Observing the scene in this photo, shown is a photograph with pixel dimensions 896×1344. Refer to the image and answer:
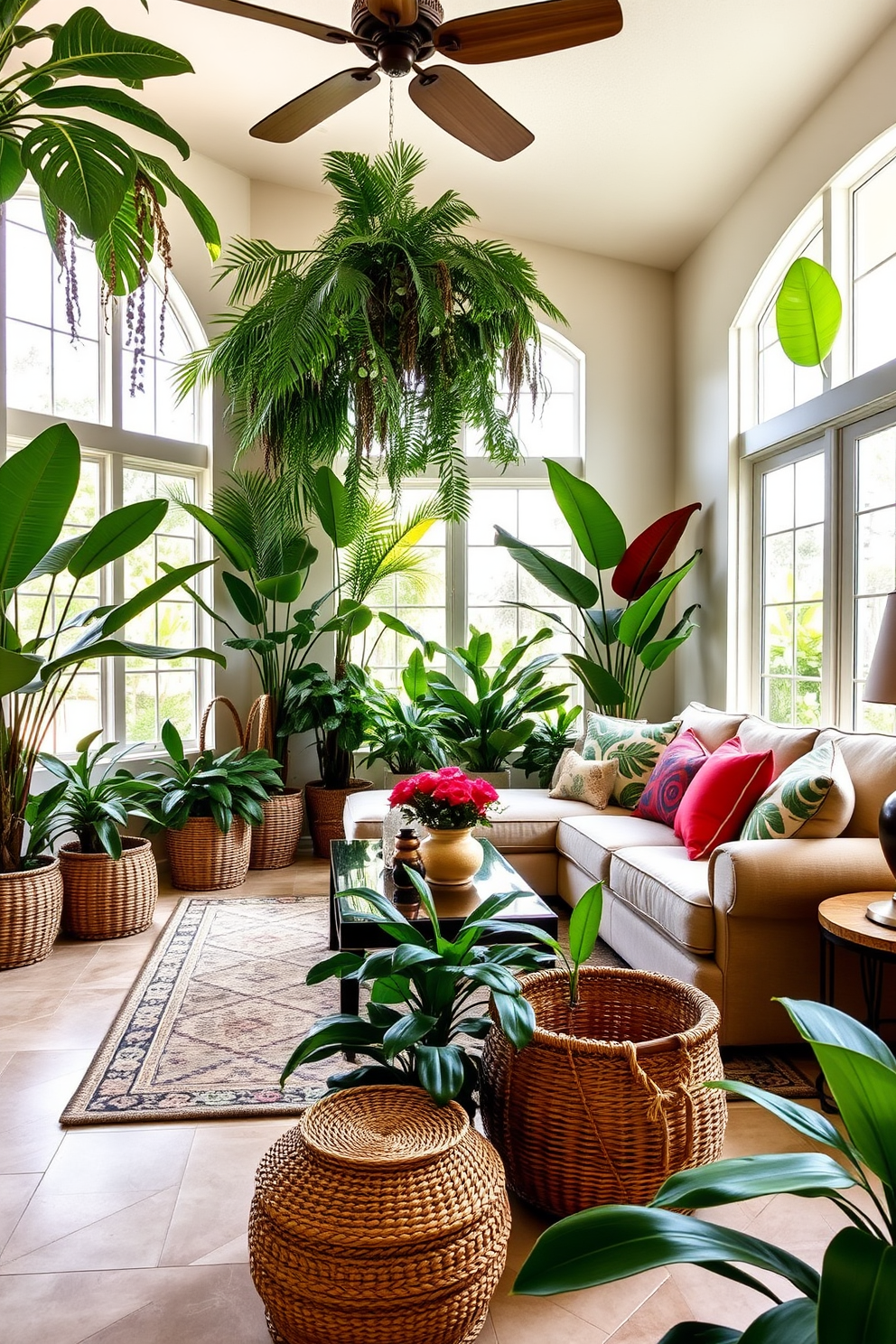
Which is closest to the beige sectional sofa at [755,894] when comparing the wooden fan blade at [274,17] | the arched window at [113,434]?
the wooden fan blade at [274,17]

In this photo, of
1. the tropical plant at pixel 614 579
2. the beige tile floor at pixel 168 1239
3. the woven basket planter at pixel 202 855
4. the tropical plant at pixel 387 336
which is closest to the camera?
the beige tile floor at pixel 168 1239

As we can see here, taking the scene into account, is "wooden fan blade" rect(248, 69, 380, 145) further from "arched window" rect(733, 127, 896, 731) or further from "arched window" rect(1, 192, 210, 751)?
"arched window" rect(733, 127, 896, 731)

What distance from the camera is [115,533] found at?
3514mm

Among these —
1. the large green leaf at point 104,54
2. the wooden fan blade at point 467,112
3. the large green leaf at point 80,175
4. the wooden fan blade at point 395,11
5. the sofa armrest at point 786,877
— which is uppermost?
the wooden fan blade at point 395,11

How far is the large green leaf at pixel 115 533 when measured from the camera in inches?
137

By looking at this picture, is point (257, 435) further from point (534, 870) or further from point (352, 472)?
point (534, 870)

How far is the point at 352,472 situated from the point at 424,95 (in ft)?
5.12

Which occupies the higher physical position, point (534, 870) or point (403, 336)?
point (403, 336)

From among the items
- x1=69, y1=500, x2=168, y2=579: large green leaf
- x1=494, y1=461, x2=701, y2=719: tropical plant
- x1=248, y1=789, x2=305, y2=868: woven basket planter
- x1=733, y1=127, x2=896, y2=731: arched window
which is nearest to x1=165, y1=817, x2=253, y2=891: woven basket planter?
x1=248, y1=789, x2=305, y2=868: woven basket planter

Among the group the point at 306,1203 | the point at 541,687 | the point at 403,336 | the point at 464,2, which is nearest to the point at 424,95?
the point at 403,336

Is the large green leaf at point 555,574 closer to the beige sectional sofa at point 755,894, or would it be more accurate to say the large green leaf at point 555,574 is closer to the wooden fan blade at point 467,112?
the beige sectional sofa at point 755,894

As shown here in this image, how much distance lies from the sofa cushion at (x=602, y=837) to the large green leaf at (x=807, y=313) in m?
1.99

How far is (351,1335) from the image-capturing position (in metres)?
1.47

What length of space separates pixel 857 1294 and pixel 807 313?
148 inches
